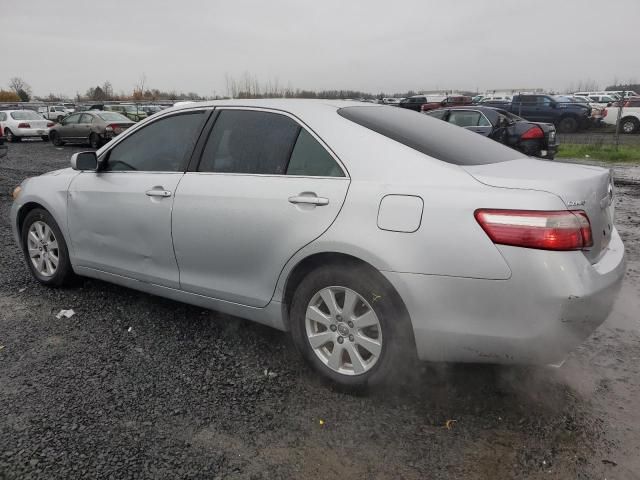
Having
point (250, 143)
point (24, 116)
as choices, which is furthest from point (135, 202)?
point (24, 116)

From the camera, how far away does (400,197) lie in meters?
2.58

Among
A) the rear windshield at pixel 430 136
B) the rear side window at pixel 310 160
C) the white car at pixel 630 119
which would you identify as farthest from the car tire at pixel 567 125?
the rear side window at pixel 310 160

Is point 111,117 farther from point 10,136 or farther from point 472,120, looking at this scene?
point 472,120

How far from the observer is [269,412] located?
2.75 meters

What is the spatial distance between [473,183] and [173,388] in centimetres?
193

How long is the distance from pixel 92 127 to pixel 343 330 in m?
19.6

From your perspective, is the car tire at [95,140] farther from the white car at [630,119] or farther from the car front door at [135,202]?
the white car at [630,119]

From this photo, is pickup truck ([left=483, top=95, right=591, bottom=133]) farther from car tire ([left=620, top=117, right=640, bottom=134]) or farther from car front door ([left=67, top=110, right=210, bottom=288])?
car front door ([left=67, top=110, right=210, bottom=288])

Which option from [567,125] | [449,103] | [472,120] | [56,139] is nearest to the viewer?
[472,120]

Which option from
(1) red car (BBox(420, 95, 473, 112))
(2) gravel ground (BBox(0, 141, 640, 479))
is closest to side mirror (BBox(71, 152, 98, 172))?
(2) gravel ground (BBox(0, 141, 640, 479))

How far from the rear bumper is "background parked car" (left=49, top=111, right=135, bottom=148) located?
733 inches

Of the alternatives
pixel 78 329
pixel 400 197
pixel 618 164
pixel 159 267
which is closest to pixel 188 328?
pixel 159 267

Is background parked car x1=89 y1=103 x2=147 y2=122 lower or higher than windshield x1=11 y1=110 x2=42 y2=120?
lower

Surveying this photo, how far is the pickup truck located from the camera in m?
22.9
